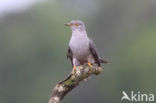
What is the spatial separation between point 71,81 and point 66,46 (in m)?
34.0

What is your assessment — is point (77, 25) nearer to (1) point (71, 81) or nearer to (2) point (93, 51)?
(2) point (93, 51)

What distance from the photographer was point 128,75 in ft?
149

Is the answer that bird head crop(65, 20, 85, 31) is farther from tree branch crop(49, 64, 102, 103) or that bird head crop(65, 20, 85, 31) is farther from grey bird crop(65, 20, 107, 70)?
tree branch crop(49, 64, 102, 103)

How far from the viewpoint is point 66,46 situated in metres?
47.4

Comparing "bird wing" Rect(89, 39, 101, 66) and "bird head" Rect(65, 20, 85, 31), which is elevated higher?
"bird head" Rect(65, 20, 85, 31)

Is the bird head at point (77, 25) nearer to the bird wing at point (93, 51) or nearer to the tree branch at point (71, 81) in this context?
the bird wing at point (93, 51)

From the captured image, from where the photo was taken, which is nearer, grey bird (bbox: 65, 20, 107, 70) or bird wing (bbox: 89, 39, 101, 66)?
grey bird (bbox: 65, 20, 107, 70)

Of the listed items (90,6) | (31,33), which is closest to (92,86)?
(31,33)

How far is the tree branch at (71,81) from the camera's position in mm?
13062

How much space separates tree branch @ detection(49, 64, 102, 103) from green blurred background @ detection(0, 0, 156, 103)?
985 inches

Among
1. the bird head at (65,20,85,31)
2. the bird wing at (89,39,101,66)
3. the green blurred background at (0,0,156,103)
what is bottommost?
the green blurred background at (0,0,156,103)

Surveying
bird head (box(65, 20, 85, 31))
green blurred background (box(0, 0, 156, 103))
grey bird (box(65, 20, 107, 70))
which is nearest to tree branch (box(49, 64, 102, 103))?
grey bird (box(65, 20, 107, 70))

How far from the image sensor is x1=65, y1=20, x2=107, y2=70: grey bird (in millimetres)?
15164

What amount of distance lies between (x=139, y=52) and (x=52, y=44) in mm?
5222
